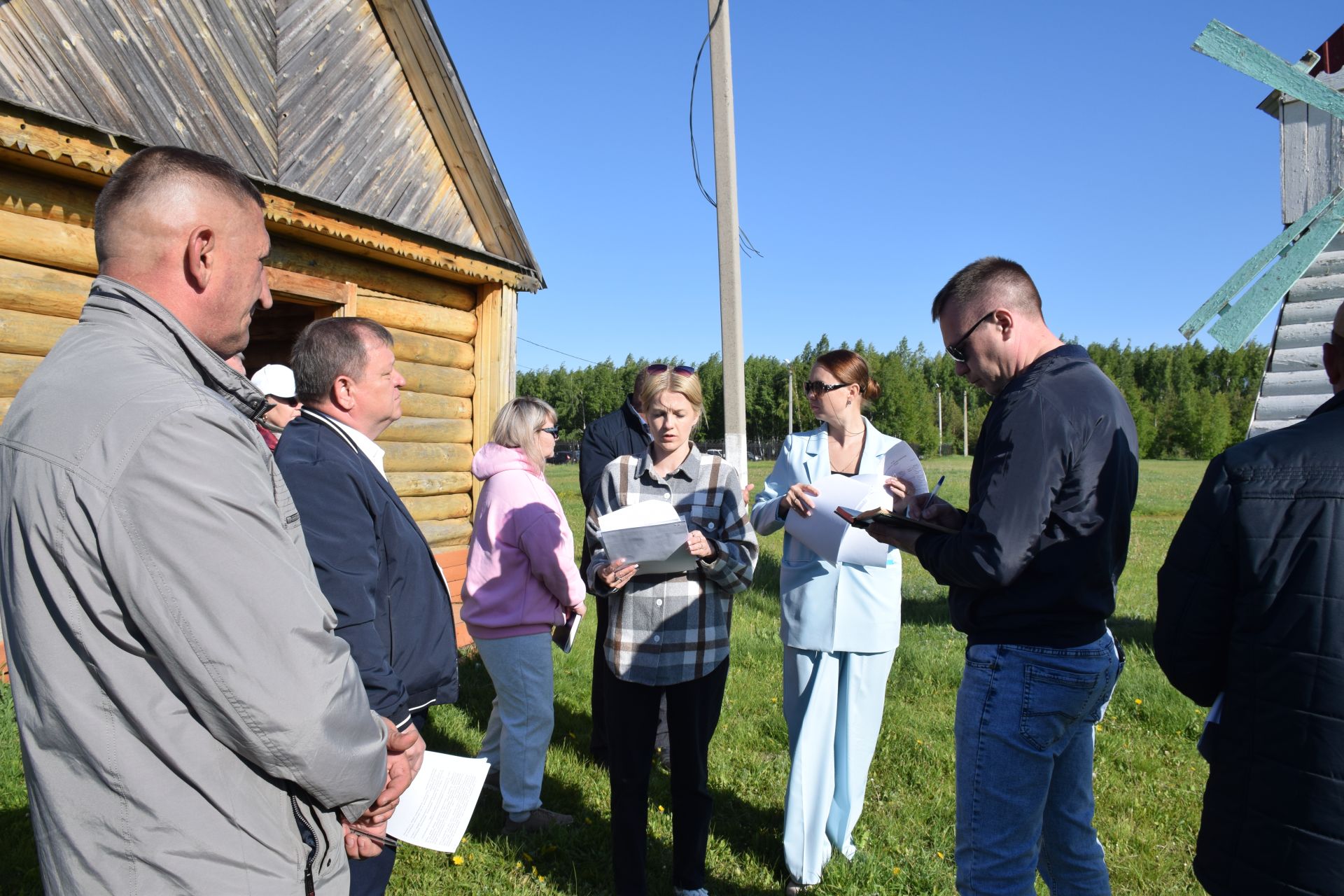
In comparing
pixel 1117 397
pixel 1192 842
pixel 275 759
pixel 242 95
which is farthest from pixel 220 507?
pixel 242 95

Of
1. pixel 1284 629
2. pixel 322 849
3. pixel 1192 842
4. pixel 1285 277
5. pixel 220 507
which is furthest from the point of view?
pixel 1285 277

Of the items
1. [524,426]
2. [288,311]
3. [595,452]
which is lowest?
[595,452]

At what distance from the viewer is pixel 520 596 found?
3.91 metres

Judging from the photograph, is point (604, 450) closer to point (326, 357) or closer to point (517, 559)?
point (517, 559)

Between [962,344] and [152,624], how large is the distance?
2.10m

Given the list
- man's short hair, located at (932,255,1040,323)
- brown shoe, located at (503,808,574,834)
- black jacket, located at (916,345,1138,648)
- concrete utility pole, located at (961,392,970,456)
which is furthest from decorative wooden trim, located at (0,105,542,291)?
concrete utility pole, located at (961,392,970,456)

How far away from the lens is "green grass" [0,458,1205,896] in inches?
140

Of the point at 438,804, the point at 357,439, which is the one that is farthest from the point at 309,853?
the point at 357,439

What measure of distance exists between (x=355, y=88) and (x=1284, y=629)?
260 inches

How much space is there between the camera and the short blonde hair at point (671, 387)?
339 centimetres

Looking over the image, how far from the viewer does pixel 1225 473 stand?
5.77ft

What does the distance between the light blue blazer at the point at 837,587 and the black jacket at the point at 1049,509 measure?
3.78 ft

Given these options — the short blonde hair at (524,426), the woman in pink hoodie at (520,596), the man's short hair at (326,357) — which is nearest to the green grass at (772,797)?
the woman in pink hoodie at (520,596)

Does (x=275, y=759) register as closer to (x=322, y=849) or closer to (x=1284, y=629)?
(x=322, y=849)
